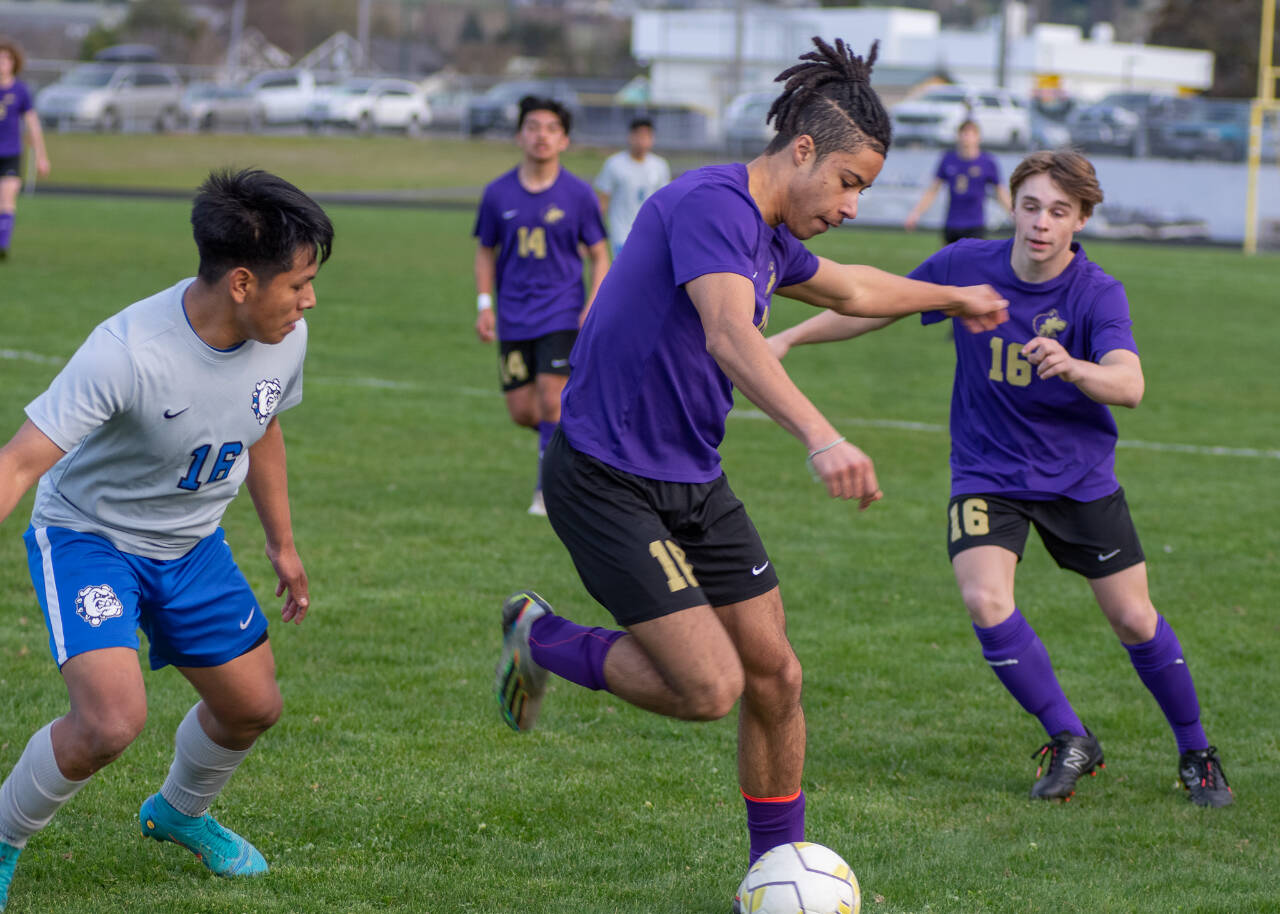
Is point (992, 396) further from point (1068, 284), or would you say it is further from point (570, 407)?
point (570, 407)

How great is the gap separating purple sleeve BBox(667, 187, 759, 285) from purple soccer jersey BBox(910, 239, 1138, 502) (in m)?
1.48

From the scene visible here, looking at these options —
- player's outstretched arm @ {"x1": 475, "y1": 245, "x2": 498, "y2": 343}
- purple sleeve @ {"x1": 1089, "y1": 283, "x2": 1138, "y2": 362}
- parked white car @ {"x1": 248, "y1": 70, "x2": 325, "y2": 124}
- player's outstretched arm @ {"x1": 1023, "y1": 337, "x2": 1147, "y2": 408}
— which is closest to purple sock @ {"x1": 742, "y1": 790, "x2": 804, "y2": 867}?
player's outstretched arm @ {"x1": 1023, "y1": 337, "x2": 1147, "y2": 408}

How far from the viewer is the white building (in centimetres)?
5894

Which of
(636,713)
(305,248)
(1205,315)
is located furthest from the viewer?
(1205,315)

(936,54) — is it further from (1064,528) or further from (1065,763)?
(1065,763)

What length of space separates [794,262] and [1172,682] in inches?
87.9

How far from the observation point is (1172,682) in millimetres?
5125

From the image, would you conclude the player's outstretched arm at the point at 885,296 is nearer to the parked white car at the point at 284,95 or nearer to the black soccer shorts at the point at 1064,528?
the black soccer shorts at the point at 1064,528

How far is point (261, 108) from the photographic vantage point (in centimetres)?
4722

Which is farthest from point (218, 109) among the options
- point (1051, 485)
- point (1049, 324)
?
point (1051, 485)

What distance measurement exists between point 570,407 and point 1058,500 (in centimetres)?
200

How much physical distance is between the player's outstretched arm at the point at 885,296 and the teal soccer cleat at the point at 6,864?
A: 2.52 m

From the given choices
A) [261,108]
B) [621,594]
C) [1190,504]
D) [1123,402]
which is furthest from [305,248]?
[261,108]

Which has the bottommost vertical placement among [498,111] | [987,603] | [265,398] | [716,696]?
[987,603]
